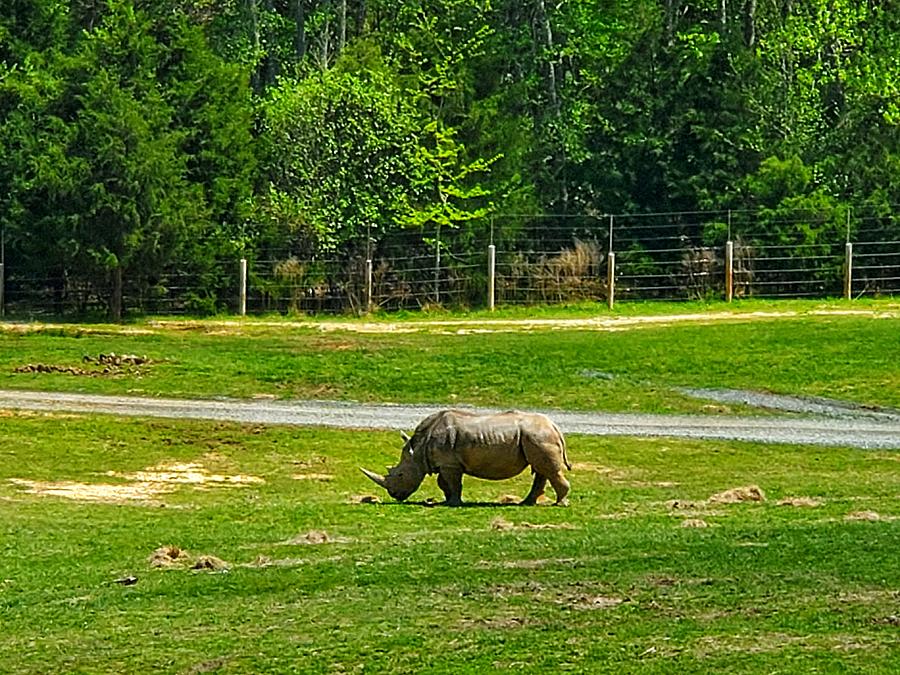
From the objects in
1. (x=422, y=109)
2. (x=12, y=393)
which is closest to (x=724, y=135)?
(x=422, y=109)

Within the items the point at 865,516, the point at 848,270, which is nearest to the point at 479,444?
the point at 865,516

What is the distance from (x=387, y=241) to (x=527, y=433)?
35.1 metres

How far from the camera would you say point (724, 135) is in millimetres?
58312

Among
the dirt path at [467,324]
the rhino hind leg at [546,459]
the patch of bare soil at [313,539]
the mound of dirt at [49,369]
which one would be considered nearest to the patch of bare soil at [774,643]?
the patch of bare soil at [313,539]

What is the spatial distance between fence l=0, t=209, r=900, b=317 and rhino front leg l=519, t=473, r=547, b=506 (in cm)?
3191

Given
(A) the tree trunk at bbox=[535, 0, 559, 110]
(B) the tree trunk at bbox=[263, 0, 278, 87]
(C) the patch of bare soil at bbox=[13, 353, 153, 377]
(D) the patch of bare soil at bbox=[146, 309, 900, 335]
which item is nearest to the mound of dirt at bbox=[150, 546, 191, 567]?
(C) the patch of bare soil at bbox=[13, 353, 153, 377]

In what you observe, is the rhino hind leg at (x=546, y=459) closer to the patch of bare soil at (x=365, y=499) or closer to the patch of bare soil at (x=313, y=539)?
the patch of bare soil at (x=365, y=499)

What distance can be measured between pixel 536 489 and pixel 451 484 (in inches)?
39.5

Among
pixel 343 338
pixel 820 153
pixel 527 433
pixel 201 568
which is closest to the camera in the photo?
pixel 201 568

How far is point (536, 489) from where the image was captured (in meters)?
21.5

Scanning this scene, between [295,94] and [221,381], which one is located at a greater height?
Result: [295,94]

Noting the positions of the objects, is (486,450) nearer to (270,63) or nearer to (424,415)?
(424,415)

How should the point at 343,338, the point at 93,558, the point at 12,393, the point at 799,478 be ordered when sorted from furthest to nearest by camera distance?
the point at 343,338, the point at 12,393, the point at 799,478, the point at 93,558

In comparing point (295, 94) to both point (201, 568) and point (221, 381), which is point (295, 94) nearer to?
point (221, 381)
